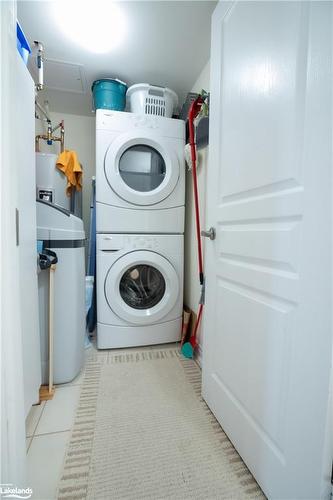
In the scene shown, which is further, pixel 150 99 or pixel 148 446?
pixel 150 99

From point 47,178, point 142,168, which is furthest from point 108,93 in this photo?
point 47,178

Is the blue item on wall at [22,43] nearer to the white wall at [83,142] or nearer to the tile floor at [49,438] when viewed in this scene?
the white wall at [83,142]

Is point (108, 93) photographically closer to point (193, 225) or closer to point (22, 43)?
point (22, 43)

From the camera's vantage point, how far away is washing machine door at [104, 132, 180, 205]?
153 cm

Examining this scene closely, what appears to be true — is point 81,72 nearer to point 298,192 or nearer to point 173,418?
point 298,192

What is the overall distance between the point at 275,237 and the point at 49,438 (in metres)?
1.20

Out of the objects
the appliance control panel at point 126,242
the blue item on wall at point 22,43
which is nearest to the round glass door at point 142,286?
the appliance control panel at point 126,242

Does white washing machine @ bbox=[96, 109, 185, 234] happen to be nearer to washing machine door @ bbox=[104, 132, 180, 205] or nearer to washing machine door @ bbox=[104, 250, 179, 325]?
washing machine door @ bbox=[104, 132, 180, 205]

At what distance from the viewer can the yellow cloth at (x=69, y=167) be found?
1770mm

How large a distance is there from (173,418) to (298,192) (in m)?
1.10

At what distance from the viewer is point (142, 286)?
177 centimetres

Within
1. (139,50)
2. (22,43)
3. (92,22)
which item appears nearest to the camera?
(22,43)

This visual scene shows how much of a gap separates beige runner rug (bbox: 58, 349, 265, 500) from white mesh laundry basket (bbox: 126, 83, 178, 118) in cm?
185

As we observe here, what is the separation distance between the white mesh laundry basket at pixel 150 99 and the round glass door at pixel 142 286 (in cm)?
117
